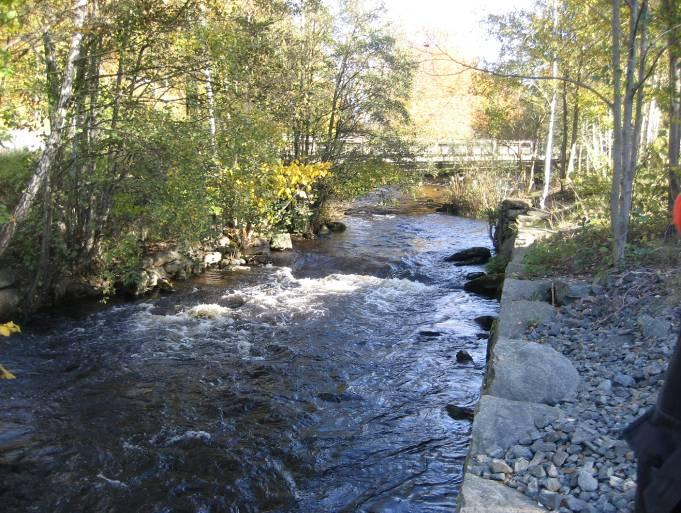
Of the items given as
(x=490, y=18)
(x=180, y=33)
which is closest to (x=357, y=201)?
(x=490, y=18)

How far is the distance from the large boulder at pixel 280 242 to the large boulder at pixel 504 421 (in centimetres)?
970

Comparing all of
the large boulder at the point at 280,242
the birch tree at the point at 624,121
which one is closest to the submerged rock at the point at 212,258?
the large boulder at the point at 280,242

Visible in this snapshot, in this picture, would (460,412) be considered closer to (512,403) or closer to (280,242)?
(512,403)

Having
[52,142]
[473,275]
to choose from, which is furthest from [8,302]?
[473,275]

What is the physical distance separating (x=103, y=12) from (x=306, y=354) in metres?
4.82

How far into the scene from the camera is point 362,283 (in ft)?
35.3

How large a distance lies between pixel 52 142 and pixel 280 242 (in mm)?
7329

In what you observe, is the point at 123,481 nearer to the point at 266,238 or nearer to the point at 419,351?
the point at 419,351

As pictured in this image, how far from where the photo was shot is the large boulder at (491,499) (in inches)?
107

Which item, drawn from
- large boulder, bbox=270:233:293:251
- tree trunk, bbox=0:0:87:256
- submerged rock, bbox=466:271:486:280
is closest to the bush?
submerged rock, bbox=466:271:486:280

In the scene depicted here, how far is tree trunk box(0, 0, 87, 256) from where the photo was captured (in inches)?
240

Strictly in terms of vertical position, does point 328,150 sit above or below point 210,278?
above

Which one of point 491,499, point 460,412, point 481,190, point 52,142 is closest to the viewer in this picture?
point 491,499

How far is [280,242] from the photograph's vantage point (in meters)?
13.4
